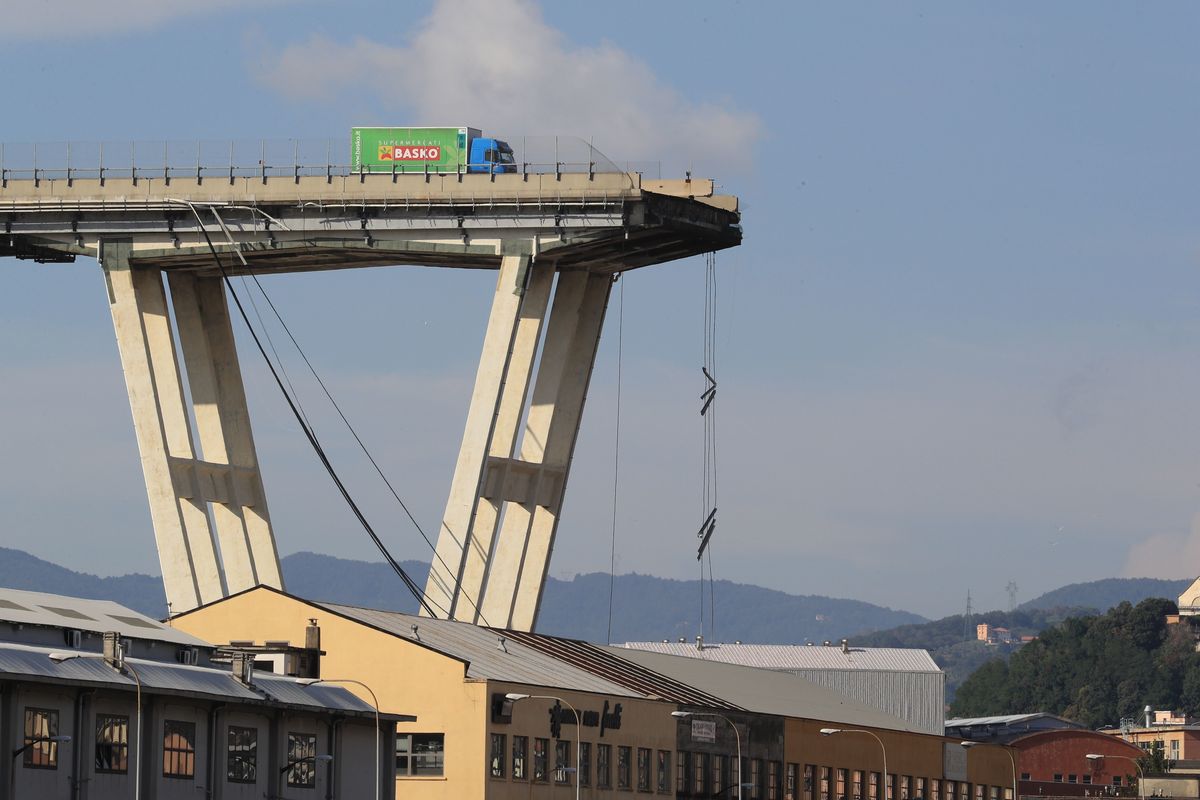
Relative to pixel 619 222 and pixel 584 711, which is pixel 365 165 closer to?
pixel 619 222

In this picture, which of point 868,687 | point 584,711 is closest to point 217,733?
point 584,711

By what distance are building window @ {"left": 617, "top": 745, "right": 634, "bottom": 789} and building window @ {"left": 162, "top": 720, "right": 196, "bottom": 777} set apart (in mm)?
26410

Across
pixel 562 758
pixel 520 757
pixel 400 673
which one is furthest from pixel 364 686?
pixel 562 758

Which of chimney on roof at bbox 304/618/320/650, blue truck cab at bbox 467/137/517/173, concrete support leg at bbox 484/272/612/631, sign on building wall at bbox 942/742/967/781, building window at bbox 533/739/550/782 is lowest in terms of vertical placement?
sign on building wall at bbox 942/742/967/781

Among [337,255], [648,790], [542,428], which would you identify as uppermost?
[337,255]

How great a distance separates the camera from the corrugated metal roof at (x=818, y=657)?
598 ft

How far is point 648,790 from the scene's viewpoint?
94.3 m

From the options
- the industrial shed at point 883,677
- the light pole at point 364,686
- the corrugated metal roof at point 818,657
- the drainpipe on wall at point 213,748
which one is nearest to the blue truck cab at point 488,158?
the light pole at point 364,686

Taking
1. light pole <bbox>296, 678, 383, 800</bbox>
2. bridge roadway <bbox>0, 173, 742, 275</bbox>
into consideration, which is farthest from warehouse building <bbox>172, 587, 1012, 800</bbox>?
bridge roadway <bbox>0, 173, 742, 275</bbox>

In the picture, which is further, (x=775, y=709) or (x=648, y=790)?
(x=775, y=709)

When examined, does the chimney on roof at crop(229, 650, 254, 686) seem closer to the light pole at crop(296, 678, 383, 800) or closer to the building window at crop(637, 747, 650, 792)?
the light pole at crop(296, 678, 383, 800)

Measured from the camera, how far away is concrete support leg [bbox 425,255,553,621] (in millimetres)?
105688

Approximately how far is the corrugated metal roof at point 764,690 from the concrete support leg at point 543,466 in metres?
5.99

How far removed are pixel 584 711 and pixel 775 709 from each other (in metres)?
22.7
